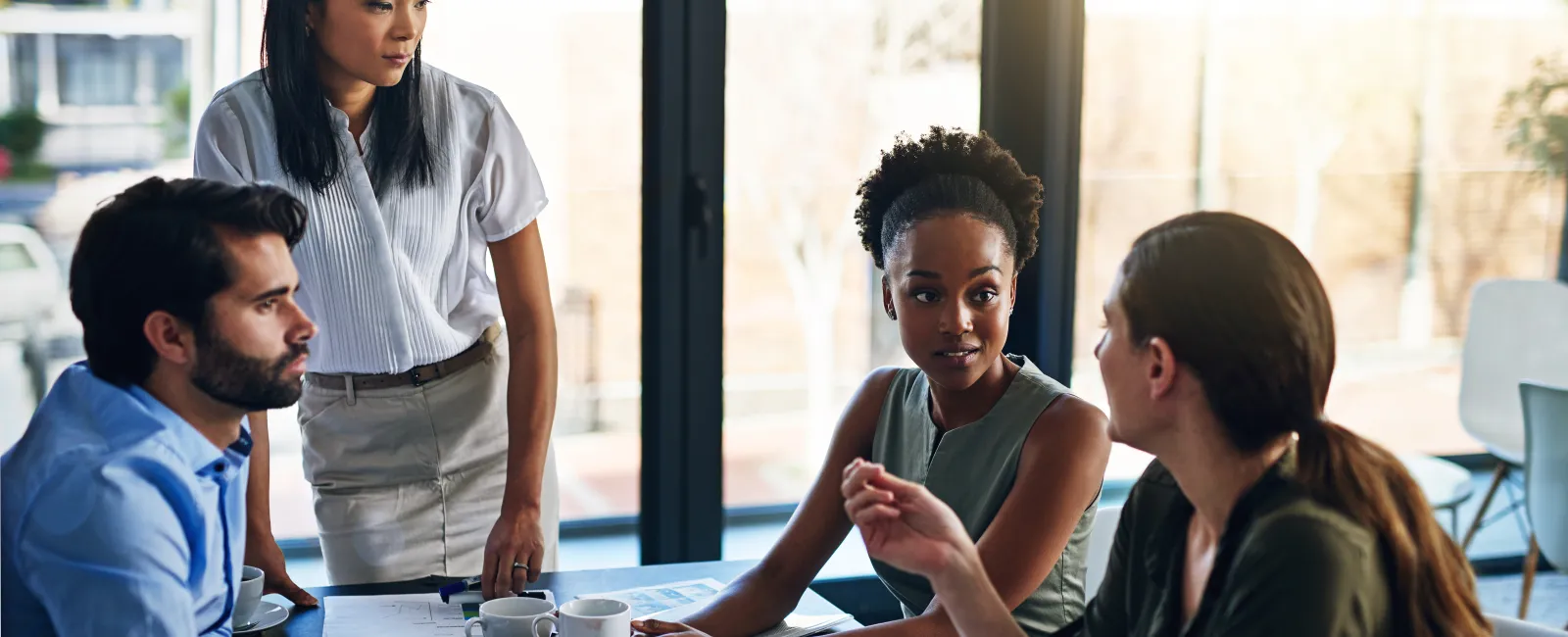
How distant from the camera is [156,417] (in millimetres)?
1361

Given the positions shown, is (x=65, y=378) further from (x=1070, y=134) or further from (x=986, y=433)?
(x=1070, y=134)

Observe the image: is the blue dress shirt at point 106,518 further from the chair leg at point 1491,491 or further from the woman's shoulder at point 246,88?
the chair leg at point 1491,491

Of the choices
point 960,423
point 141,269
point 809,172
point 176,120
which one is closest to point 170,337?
point 141,269

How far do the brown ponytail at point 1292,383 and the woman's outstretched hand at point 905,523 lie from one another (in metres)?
0.29

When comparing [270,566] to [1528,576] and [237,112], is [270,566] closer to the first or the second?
[237,112]

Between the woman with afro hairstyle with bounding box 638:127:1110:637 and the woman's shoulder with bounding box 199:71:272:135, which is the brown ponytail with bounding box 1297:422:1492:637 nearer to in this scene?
the woman with afro hairstyle with bounding box 638:127:1110:637

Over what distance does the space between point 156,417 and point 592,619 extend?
1.55 feet

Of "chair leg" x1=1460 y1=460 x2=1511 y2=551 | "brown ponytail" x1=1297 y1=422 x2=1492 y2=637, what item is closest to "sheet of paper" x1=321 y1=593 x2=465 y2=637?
"brown ponytail" x1=1297 y1=422 x2=1492 y2=637

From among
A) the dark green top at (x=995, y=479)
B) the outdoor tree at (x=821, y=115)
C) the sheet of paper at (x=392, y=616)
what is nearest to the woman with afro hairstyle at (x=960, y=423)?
the dark green top at (x=995, y=479)

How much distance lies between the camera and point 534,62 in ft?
10.2

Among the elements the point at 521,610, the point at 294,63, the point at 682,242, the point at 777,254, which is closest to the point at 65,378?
the point at 521,610

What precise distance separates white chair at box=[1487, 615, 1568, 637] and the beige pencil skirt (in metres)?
1.30

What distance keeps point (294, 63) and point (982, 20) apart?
5.81 ft

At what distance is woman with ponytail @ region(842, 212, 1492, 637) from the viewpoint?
1161mm
